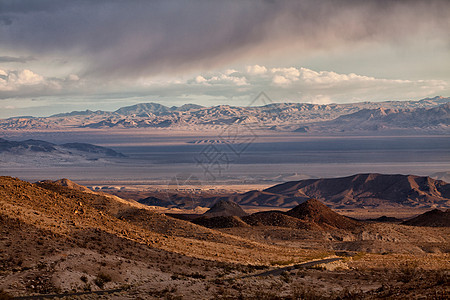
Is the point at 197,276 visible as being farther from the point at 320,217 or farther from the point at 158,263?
the point at 320,217

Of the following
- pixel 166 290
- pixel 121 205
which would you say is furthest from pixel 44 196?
pixel 121 205

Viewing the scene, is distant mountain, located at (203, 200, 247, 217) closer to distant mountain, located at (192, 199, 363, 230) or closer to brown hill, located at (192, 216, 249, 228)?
distant mountain, located at (192, 199, 363, 230)

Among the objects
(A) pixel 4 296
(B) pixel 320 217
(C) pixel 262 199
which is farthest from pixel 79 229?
(C) pixel 262 199

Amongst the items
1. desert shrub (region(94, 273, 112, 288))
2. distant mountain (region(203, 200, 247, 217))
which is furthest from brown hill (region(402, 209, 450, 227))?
desert shrub (region(94, 273, 112, 288))

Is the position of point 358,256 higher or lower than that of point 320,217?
higher

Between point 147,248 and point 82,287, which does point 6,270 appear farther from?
point 147,248


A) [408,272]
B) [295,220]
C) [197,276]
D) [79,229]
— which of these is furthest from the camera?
[295,220]
